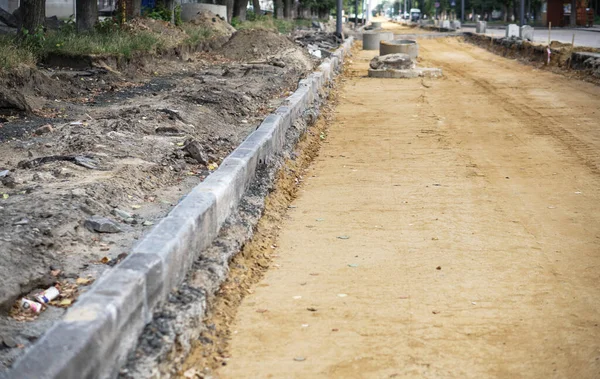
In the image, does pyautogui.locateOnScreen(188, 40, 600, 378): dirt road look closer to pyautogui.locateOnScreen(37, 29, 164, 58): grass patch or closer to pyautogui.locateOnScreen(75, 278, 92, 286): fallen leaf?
pyautogui.locateOnScreen(75, 278, 92, 286): fallen leaf

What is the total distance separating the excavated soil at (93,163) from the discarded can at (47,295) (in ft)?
0.26

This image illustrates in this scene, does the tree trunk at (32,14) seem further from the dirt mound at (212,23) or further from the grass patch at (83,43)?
the dirt mound at (212,23)

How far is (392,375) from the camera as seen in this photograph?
434 cm

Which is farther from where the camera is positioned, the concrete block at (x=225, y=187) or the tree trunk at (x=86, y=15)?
the tree trunk at (x=86, y=15)

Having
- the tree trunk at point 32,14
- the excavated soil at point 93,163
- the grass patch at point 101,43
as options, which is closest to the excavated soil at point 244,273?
the excavated soil at point 93,163

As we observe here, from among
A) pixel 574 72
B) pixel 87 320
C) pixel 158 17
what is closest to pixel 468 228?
pixel 87 320

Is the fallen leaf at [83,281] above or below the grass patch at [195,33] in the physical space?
below

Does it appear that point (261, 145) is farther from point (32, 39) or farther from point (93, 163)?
point (32, 39)

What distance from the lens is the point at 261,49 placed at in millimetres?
24266

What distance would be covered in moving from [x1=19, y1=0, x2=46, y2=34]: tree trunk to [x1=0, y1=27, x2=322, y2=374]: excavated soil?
201 centimetres

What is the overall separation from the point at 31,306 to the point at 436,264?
9.66 ft

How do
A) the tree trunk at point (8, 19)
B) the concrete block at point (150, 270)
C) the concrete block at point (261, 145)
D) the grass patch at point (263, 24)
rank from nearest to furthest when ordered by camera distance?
the concrete block at point (150, 270)
the concrete block at point (261, 145)
the tree trunk at point (8, 19)
the grass patch at point (263, 24)

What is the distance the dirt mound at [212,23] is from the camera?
95.5 feet

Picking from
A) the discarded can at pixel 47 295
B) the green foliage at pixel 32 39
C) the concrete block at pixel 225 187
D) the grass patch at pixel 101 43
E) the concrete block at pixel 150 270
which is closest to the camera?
the concrete block at pixel 150 270
